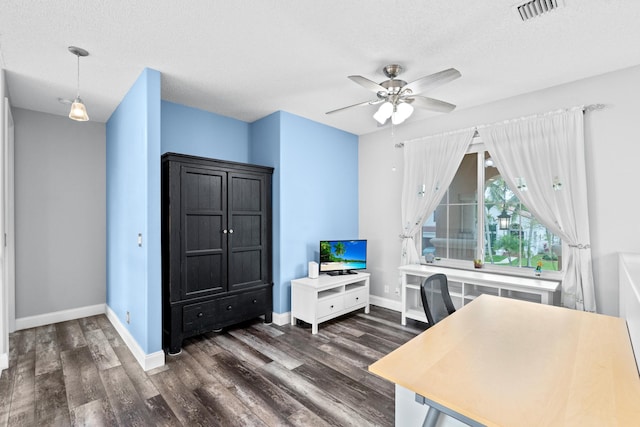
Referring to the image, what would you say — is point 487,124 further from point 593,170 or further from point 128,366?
point 128,366

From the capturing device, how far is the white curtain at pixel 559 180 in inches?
113

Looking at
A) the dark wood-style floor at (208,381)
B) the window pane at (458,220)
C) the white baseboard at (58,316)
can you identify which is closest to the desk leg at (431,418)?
the dark wood-style floor at (208,381)

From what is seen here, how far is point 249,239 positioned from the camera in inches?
142

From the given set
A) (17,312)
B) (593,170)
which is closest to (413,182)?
(593,170)

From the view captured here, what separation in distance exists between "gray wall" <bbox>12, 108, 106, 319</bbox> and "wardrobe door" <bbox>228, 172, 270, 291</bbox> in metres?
2.10

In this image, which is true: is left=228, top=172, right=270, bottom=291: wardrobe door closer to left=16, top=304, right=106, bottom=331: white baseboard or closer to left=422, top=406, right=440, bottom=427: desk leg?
left=16, top=304, right=106, bottom=331: white baseboard

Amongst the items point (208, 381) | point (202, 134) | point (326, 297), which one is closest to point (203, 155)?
point (202, 134)

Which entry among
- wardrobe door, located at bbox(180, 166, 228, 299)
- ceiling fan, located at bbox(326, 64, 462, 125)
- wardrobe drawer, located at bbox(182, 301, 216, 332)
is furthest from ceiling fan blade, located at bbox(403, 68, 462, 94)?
wardrobe drawer, located at bbox(182, 301, 216, 332)

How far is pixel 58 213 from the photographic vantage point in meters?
3.86

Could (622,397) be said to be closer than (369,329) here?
Yes

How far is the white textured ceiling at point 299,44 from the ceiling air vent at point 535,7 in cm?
5

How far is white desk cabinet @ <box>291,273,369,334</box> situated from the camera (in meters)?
3.54

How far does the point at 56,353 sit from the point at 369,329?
323 cm

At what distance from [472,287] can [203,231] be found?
3.09 metres
